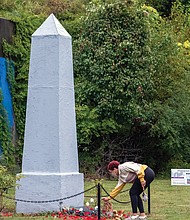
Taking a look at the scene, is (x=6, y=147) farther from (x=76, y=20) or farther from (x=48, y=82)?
(x=48, y=82)

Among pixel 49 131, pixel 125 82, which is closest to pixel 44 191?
pixel 49 131

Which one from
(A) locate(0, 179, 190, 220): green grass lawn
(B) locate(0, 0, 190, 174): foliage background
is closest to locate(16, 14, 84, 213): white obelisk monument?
(A) locate(0, 179, 190, 220): green grass lawn

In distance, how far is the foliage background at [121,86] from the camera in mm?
26125

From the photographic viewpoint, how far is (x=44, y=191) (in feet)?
49.8

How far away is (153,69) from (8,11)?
22.4ft

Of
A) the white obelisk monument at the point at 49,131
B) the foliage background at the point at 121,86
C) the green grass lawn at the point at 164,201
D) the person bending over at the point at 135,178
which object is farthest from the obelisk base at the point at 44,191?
the foliage background at the point at 121,86

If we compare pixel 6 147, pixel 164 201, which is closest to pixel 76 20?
pixel 6 147

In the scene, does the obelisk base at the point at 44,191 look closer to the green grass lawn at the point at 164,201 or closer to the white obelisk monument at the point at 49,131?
the white obelisk monument at the point at 49,131

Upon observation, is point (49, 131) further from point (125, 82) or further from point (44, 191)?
point (125, 82)

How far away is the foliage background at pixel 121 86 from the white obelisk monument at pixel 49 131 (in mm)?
9743

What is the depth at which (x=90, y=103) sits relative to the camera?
2695 cm

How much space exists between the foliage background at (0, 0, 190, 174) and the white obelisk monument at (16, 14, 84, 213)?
32.0ft

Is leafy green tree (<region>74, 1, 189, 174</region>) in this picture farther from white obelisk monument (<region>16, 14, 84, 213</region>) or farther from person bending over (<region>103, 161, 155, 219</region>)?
person bending over (<region>103, 161, 155, 219</region>)

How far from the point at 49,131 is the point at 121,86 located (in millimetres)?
11077
